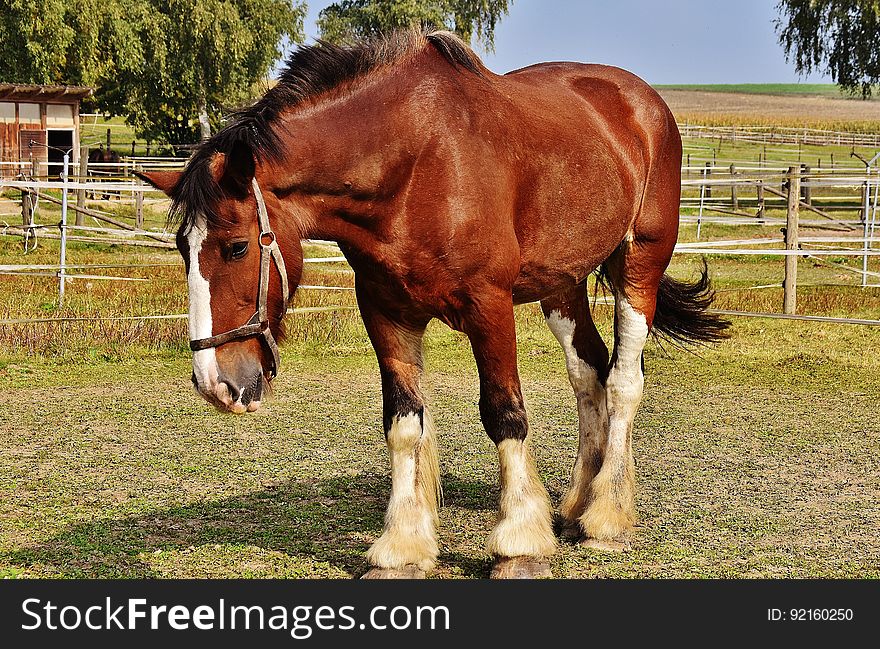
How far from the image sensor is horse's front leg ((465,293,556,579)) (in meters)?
Result: 3.69

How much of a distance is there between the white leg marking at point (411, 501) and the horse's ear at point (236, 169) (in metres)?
1.25

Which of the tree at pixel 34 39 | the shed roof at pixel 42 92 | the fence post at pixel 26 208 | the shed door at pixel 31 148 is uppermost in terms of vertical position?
the tree at pixel 34 39

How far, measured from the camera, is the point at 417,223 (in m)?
3.47

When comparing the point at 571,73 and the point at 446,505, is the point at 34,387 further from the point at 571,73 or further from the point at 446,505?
the point at 571,73

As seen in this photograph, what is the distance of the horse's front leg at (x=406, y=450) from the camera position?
12.6 feet

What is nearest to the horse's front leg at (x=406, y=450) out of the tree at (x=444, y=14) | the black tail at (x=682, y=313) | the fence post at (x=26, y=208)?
the black tail at (x=682, y=313)

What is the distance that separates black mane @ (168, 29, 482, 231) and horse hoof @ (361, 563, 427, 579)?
1.56 metres

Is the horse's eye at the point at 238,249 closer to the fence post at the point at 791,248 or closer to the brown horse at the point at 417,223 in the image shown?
the brown horse at the point at 417,223

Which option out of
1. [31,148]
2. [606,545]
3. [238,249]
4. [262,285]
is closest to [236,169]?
[238,249]

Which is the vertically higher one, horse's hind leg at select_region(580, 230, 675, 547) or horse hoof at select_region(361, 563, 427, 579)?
horse's hind leg at select_region(580, 230, 675, 547)

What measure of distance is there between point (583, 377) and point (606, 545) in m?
0.88

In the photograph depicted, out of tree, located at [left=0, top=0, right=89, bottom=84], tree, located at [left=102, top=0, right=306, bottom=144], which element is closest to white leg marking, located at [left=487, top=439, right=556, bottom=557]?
tree, located at [left=0, top=0, right=89, bottom=84]

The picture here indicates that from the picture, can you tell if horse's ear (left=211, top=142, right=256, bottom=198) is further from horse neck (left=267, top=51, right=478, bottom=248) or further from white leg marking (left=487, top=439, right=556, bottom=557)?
white leg marking (left=487, top=439, right=556, bottom=557)

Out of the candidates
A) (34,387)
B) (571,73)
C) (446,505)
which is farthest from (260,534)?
(34,387)
